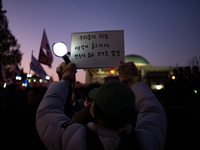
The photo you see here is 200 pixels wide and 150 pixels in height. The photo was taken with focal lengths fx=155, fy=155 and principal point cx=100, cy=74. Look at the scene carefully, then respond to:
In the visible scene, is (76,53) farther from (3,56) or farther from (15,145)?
(3,56)

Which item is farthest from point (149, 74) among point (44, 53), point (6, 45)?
point (6, 45)

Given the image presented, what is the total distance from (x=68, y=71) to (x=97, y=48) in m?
0.75

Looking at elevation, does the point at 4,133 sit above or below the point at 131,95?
below

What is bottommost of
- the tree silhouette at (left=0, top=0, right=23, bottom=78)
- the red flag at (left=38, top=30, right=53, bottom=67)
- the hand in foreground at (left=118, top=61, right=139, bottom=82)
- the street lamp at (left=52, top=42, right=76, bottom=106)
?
the hand in foreground at (left=118, top=61, right=139, bottom=82)

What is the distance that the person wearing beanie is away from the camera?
1.05m

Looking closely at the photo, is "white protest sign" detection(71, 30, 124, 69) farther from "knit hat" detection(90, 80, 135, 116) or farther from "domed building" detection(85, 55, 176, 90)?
"domed building" detection(85, 55, 176, 90)

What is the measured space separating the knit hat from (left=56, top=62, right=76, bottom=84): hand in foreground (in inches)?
25.0

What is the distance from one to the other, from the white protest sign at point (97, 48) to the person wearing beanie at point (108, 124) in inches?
35.4

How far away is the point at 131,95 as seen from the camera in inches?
43.3

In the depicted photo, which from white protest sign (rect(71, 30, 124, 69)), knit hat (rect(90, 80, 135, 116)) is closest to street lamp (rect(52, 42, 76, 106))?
white protest sign (rect(71, 30, 124, 69))

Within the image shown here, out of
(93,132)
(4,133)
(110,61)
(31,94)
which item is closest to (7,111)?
(4,133)

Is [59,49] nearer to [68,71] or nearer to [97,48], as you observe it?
[68,71]

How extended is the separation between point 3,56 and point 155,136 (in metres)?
33.9

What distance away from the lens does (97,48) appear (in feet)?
7.57
